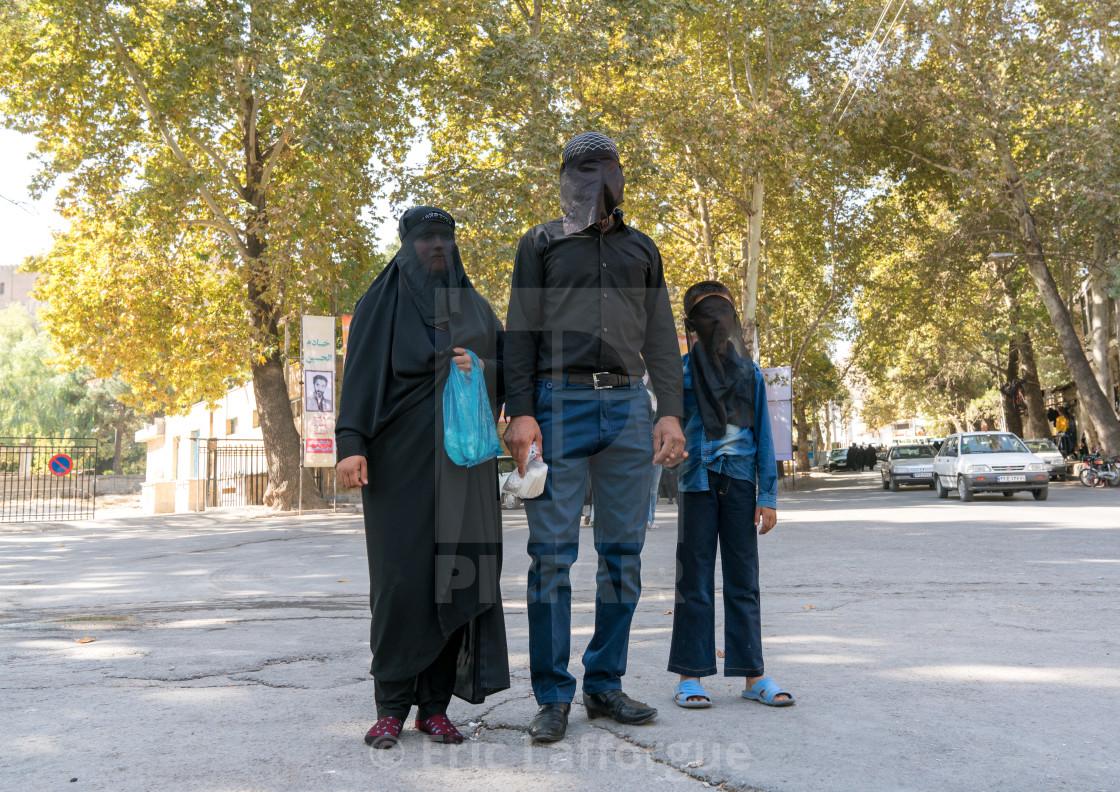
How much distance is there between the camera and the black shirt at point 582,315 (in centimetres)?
366

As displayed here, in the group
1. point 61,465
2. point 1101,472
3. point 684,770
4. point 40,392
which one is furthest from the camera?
point 40,392

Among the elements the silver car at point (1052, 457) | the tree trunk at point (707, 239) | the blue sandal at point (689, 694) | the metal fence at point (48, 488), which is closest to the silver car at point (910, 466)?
the silver car at point (1052, 457)

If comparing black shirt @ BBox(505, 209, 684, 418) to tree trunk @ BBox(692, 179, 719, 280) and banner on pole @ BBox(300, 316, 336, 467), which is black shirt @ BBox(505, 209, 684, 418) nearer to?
banner on pole @ BBox(300, 316, 336, 467)

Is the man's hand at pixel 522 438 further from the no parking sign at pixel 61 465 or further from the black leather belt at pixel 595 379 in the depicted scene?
the no parking sign at pixel 61 465

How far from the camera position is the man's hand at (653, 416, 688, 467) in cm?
373

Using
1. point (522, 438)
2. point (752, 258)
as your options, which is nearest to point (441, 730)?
point (522, 438)

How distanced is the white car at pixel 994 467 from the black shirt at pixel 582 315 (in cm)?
1773

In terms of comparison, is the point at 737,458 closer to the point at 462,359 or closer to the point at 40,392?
the point at 462,359

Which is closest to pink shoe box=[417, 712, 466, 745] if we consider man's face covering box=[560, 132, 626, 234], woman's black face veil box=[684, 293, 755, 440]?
woman's black face veil box=[684, 293, 755, 440]

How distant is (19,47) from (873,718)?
21.1 meters

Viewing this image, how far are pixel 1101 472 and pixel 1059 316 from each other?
14.5 feet

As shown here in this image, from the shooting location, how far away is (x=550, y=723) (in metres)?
3.29

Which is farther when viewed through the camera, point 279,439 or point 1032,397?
point 1032,397

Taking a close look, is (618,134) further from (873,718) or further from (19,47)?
(873,718)
